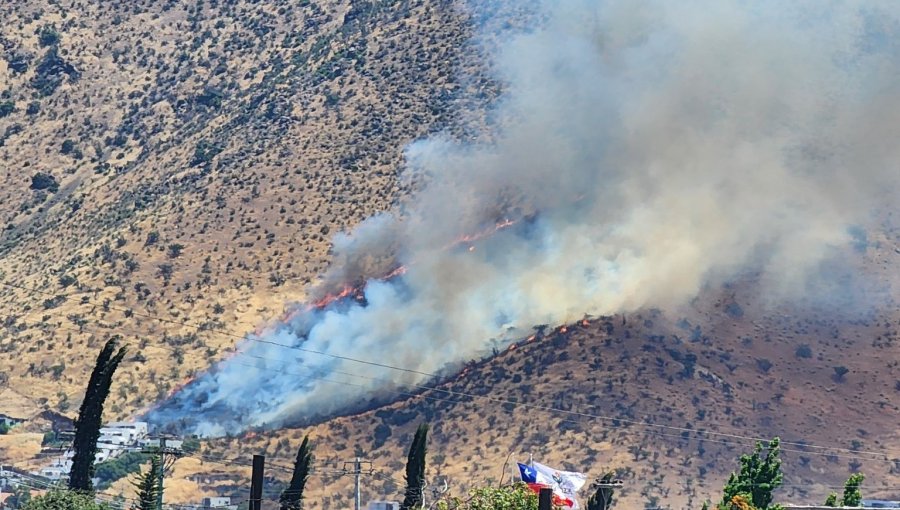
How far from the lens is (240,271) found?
16112 centimetres

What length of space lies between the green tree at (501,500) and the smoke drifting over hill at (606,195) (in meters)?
57.0

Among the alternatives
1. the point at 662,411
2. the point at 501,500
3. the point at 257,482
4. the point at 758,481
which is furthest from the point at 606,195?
the point at 257,482

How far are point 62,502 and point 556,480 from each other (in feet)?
94.1

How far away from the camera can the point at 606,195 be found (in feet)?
504

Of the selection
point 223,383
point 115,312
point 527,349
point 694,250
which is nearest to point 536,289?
point 527,349

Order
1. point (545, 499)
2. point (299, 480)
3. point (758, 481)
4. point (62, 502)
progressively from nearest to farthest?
point (545, 499) < point (62, 502) < point (299, 480) < point (758, 481)

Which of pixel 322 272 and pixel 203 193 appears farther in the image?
pixel 203 193

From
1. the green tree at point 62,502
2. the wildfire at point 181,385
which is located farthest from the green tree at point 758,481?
the wildfire at point 181,385

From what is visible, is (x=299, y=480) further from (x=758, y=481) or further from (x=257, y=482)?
(x=758, y=481)

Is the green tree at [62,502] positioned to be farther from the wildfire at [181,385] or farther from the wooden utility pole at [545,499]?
the wildfire at [181,385]

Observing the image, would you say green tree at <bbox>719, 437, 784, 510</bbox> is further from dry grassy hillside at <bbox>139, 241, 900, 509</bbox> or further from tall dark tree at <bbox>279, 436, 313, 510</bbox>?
tall dark tree at <bbox>279, 436, 313, 510</bbox>

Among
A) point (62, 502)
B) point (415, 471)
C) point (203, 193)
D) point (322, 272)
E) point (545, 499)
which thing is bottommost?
point (545, 499)

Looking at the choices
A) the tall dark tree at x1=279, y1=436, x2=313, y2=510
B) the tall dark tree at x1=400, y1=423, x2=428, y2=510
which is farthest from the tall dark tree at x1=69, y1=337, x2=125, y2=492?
the tall dark tree at x1=400, y1=423, x2=428, y2=510

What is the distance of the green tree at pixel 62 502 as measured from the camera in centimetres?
8269
